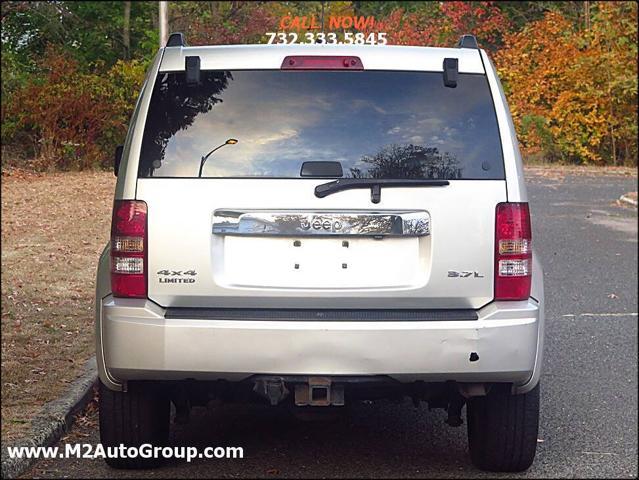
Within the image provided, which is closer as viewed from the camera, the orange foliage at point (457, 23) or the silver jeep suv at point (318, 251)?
the silver jeep suv at point (318, 251)

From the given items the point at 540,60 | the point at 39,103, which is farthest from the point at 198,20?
the point at 540,60

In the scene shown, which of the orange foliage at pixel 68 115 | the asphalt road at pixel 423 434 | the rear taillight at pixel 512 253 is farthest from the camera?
the orange foliage at pixel 68 115

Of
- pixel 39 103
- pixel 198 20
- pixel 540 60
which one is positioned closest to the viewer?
pixel 39 103

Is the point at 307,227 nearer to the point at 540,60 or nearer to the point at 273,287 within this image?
the point at 273,287

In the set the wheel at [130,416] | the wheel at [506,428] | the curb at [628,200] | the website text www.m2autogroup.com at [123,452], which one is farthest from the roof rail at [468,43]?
the curb at [628,200]

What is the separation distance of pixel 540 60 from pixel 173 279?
28.6 metres

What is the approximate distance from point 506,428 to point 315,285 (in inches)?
47.0

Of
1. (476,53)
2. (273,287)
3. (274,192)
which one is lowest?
(273,287)

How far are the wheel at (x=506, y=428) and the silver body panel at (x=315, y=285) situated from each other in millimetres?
402

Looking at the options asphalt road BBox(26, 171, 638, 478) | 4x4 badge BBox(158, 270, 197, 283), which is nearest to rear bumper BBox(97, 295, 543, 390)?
4x4 badge BBox(158, 270, 197, 283)

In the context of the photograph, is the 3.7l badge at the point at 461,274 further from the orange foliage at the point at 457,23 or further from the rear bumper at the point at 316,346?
the orange foliage at the point at 457,23

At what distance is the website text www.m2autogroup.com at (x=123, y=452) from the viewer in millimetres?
5051

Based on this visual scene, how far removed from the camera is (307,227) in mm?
4535

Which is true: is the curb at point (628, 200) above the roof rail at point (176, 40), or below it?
below
